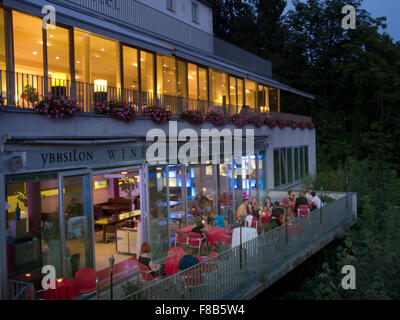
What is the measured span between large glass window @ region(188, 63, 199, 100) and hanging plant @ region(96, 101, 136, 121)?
215 inches

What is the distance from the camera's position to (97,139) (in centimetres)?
955

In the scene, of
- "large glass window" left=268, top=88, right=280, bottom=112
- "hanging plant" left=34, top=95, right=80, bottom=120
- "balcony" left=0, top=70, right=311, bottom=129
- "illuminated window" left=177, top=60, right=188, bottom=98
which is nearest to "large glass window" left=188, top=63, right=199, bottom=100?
"illuminated window" left=177, top=60, right=188, bottom=98

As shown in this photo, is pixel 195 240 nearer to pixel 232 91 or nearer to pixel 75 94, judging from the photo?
pixel 75 94

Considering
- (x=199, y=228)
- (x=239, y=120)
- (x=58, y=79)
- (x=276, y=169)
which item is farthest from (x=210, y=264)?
(x=276, y=169)

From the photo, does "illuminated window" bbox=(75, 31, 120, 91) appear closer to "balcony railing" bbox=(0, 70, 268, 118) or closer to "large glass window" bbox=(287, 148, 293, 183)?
"balcony railing" bbox=(0, 70, 268, 118)

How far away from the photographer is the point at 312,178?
22.0 m

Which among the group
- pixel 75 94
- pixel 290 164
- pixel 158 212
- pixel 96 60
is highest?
pixel 96 60

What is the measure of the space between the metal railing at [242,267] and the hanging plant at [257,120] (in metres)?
5.88

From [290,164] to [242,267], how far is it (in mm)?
15288

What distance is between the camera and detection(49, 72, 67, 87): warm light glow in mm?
9288

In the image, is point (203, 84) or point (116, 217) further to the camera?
point (203, 84)

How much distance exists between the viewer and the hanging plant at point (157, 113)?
1144cm

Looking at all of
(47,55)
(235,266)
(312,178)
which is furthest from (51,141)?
(312,178)

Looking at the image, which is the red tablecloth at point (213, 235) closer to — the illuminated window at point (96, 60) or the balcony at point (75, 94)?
the balcony at point (75, 94)
